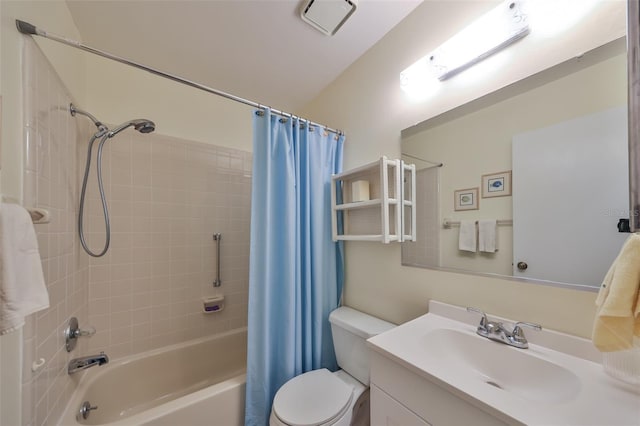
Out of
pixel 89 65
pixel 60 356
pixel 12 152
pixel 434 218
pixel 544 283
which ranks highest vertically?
pixel 89 65

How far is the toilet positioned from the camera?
1011 mm

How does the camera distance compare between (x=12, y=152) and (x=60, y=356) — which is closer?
(x=12, y=152)

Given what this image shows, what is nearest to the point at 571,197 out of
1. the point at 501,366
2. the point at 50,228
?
the point at 501,366

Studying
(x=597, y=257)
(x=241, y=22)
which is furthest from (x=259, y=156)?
(x=597, y=257)

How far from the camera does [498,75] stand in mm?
967

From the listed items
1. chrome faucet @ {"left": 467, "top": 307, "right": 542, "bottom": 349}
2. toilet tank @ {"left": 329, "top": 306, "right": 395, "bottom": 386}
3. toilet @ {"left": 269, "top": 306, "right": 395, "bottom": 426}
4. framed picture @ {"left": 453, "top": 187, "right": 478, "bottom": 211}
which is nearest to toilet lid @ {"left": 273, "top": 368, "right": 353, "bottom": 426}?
toilet @ {"left": 269, "top": 306, "right": 395, "bottom": 426}

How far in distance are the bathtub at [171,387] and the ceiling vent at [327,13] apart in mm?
2034

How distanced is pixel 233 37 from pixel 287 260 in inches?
54.4

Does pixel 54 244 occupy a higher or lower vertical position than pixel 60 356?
higher

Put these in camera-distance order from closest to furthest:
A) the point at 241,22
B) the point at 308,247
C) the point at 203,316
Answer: the point at 241,22, the point at 308,247, the point at 203,316

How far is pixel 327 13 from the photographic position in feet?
4.06

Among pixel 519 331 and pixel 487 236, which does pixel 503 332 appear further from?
pixel 487 236

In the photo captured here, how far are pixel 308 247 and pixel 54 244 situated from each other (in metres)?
1.20

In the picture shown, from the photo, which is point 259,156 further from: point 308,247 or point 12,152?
point 12,152
